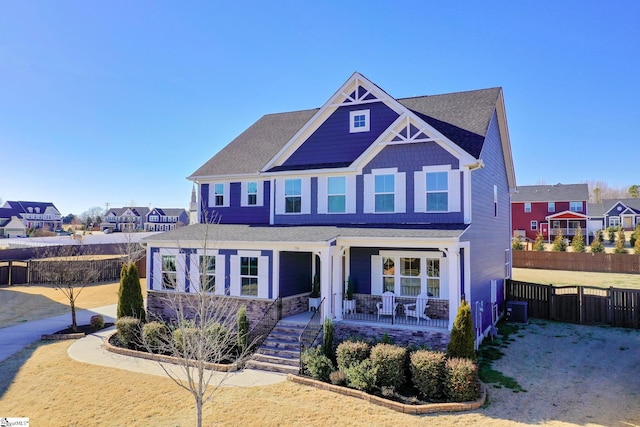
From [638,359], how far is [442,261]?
6935mm

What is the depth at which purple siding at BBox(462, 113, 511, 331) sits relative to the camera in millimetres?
15414

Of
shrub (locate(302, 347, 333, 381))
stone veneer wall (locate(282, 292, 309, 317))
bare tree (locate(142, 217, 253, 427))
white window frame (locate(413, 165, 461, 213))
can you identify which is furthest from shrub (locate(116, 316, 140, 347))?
white window frame (locate(413, 165, 461, 213))

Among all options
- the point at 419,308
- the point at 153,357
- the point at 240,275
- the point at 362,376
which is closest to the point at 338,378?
the point at 362,376

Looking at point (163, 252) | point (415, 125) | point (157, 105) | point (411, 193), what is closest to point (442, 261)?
point (411, 193)

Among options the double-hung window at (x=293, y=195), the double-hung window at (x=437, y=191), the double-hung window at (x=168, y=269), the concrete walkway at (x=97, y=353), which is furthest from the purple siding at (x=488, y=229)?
the double-hung window at (x=168, y=269)

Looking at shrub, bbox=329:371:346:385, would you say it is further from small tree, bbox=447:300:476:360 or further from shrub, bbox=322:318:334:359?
small tree, bbox=447:300:476:360

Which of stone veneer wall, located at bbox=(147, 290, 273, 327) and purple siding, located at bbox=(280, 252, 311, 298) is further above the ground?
purple siding, located at bbox=(280, 252, 311, 298)

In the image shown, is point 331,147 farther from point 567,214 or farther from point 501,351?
point 567,214

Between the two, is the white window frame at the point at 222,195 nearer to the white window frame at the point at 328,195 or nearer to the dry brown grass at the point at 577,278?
the white window frame at the point at 328,195

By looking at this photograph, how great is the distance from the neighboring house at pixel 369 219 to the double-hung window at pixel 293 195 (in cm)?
5

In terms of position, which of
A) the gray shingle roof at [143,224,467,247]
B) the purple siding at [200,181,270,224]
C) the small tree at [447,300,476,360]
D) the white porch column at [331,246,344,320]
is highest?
the purple siding at [200,181,270,224]

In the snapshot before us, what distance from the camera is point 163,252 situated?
59.9 feet

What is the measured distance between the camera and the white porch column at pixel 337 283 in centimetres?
1448

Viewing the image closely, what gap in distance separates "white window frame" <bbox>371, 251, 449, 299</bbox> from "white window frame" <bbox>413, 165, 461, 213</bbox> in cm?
174
